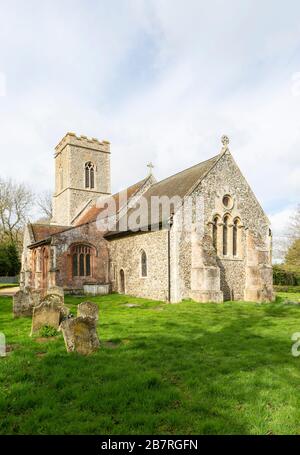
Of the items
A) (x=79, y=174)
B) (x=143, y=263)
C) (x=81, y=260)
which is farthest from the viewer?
(x=79, y=174)

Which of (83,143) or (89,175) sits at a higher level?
(83,143)

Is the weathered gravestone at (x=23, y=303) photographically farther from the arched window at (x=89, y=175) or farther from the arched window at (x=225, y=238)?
the arched window at (x=89, y=175)

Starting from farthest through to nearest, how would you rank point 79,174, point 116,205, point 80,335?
point 79,174, point 116,205, point 80,335

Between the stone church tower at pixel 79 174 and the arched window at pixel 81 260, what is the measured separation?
980 cm

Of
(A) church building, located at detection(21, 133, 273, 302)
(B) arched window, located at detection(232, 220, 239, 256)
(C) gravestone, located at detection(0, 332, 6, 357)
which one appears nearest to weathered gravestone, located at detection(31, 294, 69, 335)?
(C) gravestone, located at detection(0, 332, 6, 357)

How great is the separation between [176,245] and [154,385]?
39.7 feet

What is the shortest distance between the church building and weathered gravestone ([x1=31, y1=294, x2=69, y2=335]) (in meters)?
8.97

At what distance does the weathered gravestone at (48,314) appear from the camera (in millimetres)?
8906

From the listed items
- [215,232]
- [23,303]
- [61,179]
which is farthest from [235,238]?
[61,179]

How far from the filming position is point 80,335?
7168 mm

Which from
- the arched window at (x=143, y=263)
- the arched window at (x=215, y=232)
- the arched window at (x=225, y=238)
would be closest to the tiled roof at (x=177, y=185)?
the arched window at (x=143, y=263)

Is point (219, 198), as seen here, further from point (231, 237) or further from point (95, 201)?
point (95, 201)

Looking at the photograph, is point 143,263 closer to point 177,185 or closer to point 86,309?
point 177,185

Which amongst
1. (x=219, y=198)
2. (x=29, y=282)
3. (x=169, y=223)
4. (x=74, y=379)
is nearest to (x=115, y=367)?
(x=74, y=379)
